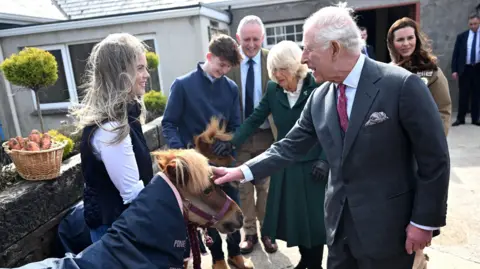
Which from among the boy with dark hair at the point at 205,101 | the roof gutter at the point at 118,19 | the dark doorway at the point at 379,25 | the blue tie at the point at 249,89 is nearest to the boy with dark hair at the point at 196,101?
the boy with dark hair at the point at 205,101

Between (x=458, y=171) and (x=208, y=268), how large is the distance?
397 cm

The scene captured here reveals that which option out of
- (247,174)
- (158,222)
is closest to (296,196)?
(247,174)

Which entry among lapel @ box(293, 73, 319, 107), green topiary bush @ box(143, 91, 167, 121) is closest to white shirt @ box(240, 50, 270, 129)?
lapel @ box(293, 73, 319, 107)

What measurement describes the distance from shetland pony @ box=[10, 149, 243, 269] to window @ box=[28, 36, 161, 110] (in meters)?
7.33

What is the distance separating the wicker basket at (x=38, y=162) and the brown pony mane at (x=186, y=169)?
1049mm

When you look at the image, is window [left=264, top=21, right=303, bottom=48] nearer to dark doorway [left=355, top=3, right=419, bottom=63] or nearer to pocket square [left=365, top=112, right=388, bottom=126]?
dark doorway [left=355, top=3, right=419, bottom=63]

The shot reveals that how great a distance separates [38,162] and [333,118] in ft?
6.77

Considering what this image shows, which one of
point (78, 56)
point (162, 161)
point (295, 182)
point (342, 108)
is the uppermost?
point (78, 56)

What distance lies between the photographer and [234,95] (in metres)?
3.28

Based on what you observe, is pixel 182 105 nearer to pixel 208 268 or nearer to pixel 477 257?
pixel 208 268

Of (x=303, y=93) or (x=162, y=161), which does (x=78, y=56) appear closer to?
(x=303, y=93)

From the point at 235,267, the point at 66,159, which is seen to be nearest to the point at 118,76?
the point at 66,159

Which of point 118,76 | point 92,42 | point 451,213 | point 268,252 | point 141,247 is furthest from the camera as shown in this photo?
point 92,42

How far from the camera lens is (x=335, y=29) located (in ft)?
5.68
